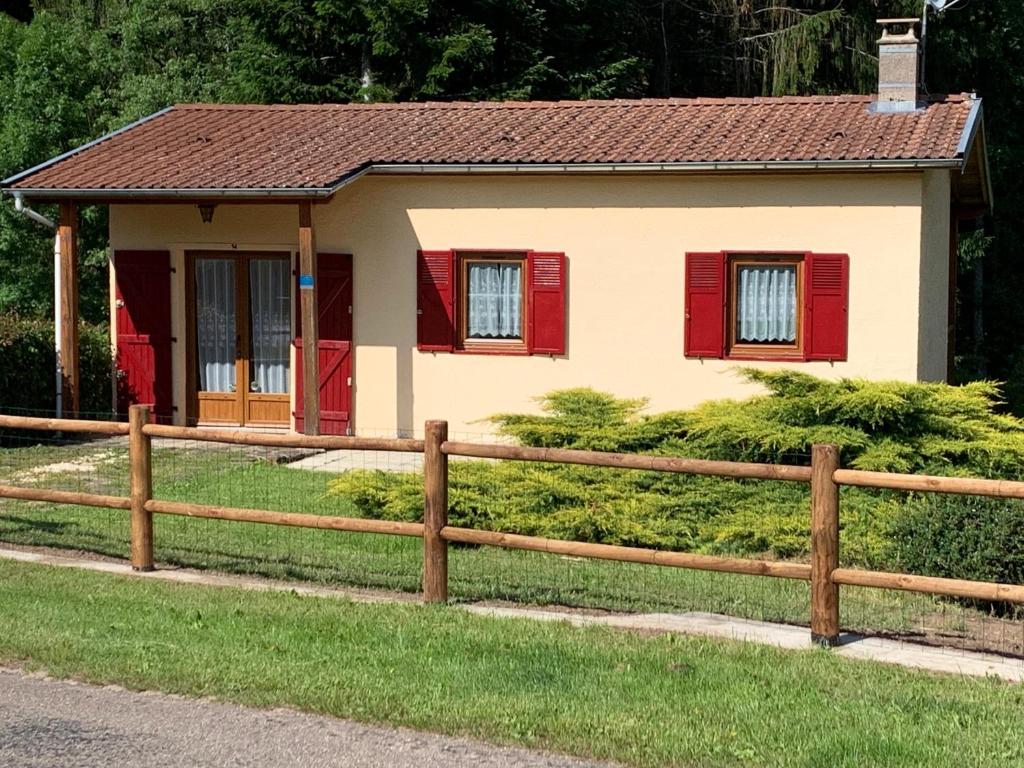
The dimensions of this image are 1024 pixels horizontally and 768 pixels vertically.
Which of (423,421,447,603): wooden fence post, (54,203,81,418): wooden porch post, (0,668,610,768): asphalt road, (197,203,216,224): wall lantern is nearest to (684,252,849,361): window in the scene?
(197,203,216,224): wall lantern

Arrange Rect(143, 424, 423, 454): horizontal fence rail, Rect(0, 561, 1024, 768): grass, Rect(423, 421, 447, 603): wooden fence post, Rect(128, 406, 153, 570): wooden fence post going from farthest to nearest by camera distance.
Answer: Rect(128, 406, 153, 570): wooden fence post < Rect(143, 424, 423, 454): horizontal fence rail < Rect(423, 421, 447, 603): wooden fence post < Rect(0, 561, 1024, 768): grass

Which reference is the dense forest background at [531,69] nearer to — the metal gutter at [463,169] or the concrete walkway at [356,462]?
the metal gutter at [463,169]

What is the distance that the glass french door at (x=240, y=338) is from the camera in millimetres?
17922

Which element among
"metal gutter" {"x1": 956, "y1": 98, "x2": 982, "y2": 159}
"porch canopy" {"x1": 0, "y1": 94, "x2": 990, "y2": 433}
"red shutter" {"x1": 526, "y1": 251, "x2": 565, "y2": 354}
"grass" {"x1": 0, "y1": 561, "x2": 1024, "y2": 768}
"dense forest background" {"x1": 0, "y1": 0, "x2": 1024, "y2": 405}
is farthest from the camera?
"dense forest background" {"x1": 0, "y1": 0, "x2": 1024, "y2": 405}

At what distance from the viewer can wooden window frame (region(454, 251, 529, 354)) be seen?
16688mm

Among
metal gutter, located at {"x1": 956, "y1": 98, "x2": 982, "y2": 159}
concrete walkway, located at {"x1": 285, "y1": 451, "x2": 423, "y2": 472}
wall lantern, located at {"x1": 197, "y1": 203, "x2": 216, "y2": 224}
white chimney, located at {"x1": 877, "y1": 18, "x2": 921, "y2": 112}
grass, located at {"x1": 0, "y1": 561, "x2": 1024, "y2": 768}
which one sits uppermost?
white chimney, located at {"x1": 877, "y1": 18, "x2": 921, "y2": 112}

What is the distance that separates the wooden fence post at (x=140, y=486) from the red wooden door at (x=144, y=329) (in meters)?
8.47

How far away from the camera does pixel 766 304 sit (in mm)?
15977

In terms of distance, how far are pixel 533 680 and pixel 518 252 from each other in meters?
10.2

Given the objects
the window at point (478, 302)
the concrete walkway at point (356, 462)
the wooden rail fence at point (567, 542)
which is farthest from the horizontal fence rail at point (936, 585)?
the window at point (478, 302)

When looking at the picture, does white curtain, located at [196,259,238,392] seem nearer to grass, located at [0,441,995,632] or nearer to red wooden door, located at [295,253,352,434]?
red wooden door, located at [295,253,352,434]

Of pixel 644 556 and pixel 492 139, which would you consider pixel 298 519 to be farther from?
pixel 492 139

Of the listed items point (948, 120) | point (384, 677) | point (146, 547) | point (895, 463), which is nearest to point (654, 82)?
point (948, 120)

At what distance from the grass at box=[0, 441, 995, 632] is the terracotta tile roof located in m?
4.10
